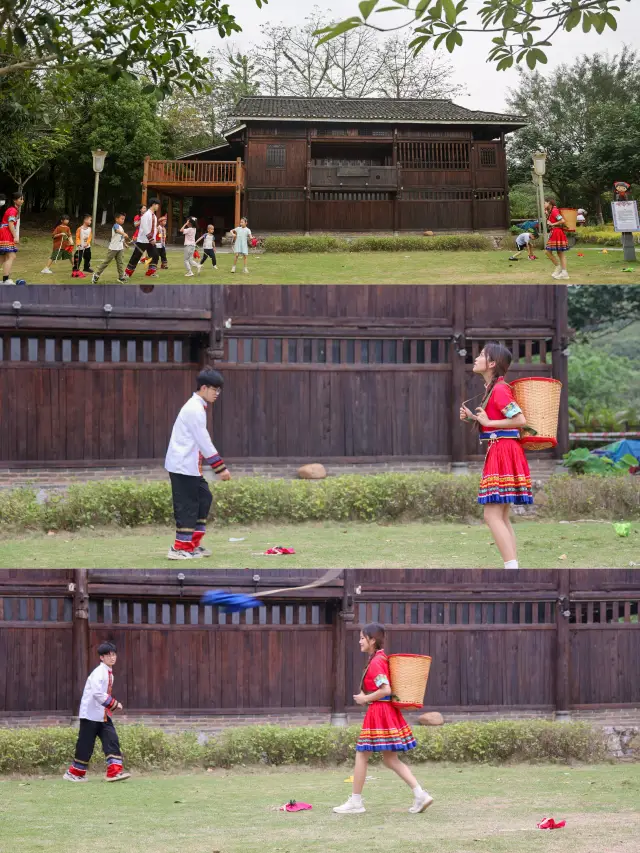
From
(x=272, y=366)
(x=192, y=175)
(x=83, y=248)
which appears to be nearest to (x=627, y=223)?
(x=272, y=366)

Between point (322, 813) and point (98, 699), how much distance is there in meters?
2.99

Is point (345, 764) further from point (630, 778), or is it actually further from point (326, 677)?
point (630, 778)

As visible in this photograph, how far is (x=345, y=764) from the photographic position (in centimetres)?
1109

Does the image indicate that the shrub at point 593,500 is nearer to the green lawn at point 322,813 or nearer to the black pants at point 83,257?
the green lawn at point 322,813

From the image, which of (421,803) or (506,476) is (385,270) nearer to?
(506,476)

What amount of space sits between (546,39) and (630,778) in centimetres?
659

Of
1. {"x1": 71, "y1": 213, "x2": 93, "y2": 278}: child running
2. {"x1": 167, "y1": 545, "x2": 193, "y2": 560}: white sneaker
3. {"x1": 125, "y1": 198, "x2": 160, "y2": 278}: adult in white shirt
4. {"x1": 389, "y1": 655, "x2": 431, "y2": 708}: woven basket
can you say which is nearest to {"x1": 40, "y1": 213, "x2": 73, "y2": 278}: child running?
{"x1": 71, "y1": 213, "x2": 93, "y2": 278}: child running

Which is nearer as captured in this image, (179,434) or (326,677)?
(179,434)

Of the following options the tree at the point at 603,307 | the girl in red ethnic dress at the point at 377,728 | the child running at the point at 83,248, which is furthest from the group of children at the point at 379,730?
the tree at the point at 603,307

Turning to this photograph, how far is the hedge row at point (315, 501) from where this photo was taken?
43.0ft

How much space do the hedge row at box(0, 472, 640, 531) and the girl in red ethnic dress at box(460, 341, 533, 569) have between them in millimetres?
4830

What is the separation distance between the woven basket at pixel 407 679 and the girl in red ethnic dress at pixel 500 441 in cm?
150

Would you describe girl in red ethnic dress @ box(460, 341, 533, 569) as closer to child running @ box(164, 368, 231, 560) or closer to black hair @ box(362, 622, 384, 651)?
black hair @ box(362, 622, 384, 651)

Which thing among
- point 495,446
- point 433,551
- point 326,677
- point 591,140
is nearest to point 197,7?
point 495,446
